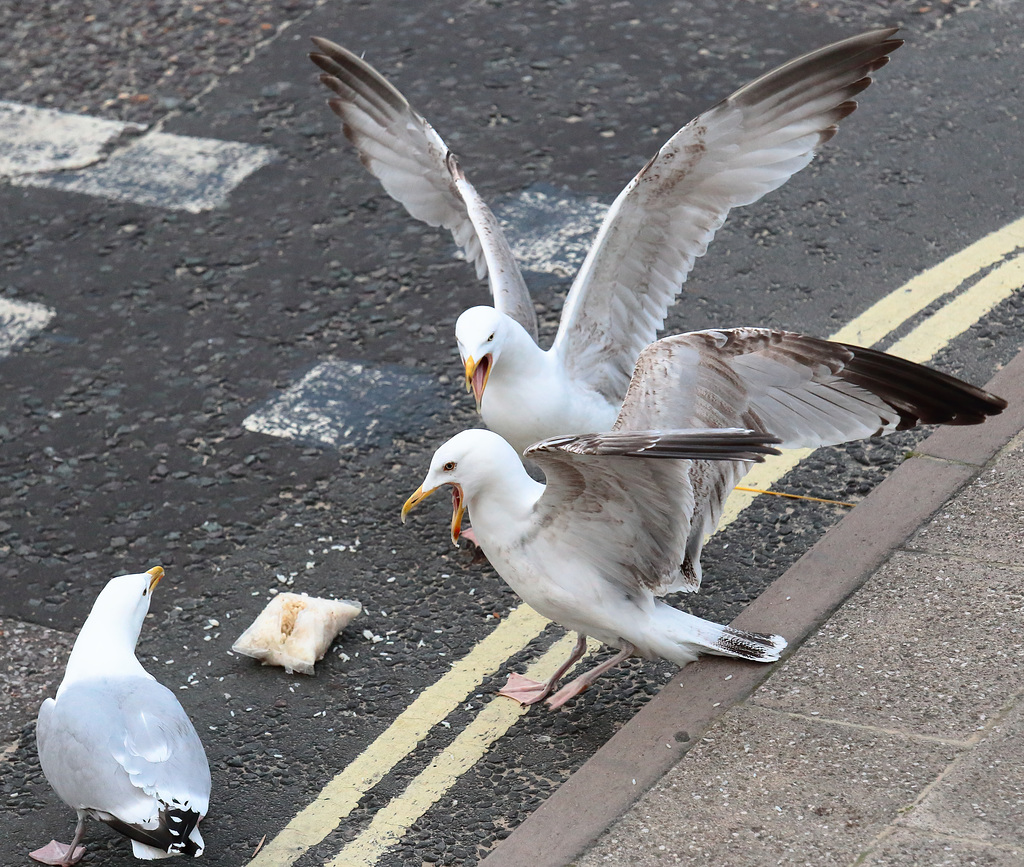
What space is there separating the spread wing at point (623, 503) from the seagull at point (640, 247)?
2.93 feet

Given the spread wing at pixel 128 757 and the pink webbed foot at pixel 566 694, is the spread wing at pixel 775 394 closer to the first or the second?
the pink webbed foot at pixel 566 694

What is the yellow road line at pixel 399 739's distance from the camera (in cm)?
374

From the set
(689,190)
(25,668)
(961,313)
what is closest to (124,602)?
(25,668)

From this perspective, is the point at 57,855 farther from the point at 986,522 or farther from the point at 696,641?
the point at 986,522

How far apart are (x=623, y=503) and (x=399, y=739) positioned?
3.27 ft

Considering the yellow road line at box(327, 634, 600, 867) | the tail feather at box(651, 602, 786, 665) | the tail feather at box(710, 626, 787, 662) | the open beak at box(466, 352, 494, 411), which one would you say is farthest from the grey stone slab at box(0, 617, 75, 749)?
the tail feather at box(710, 626, 787, 662)

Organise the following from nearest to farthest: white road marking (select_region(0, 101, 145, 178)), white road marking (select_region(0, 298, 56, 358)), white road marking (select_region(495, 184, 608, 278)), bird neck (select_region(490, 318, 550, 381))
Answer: bird neck (select_region(490, 318, 550, 381)) → white road marking (select_region(0, 298, 56, 358)) → white road marking (select_region(495, 184, 608, 278)) → white road marking (select_region(0, 101, 145, 178))

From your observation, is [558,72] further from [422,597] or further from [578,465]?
[578,465]

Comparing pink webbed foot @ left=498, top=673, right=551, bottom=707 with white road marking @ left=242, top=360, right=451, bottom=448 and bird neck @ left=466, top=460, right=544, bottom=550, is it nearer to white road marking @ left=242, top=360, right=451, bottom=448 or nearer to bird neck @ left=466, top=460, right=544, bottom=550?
bird neck @ left=466, top=460, right=544, bottom=550

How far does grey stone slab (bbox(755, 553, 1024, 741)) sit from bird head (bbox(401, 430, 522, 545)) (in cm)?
99

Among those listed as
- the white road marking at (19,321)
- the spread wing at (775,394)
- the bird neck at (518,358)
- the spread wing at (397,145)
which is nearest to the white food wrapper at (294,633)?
the bird neck at (518,358)

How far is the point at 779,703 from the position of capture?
12.5 ft

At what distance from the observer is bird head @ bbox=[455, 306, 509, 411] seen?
4.53 meters

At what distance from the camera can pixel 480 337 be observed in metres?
4.52
